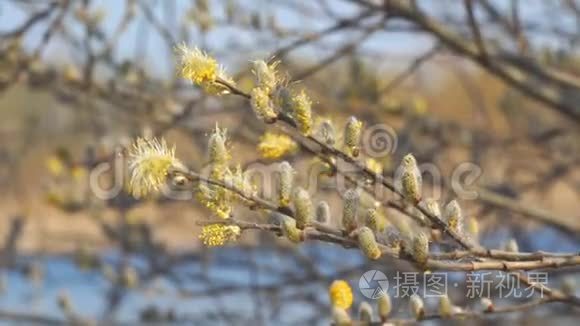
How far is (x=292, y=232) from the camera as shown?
0.81 m

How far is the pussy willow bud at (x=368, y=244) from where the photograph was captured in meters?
0.81

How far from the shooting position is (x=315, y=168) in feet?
4.07

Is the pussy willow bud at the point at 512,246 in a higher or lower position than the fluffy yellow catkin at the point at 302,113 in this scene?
lower

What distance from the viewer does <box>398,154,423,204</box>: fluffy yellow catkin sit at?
2.73ft

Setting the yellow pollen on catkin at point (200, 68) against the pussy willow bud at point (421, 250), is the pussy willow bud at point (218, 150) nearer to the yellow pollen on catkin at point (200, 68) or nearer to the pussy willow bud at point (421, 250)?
the yellow pollen on catkin at point (200, 68)

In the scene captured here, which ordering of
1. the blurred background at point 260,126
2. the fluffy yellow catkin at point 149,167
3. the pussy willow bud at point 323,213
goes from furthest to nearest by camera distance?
1. the blurred background at point 260,126
2. the pussy willow bud at point 323,213
3. the fluffy yellow catkin at point 149,167

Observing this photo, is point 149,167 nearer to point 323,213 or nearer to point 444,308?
point 323,213

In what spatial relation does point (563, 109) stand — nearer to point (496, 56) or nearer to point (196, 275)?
point (496, 56)

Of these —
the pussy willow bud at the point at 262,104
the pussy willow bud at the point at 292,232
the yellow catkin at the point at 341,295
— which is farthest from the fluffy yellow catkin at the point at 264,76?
the yellow catkin at the point at 341,295

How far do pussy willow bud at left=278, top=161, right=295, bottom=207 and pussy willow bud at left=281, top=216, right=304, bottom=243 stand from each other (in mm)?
29

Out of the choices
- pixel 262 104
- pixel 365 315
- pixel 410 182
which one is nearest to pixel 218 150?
pixel 262 104

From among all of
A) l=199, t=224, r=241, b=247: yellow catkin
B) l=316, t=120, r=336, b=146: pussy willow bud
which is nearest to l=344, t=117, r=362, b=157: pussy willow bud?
l=316, t=120, r=336, b=146: pussy willow bud

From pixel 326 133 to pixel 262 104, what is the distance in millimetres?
102

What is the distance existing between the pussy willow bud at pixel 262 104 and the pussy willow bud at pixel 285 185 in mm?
66
